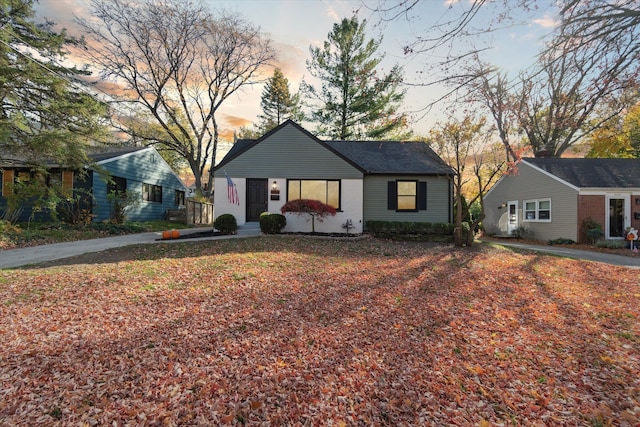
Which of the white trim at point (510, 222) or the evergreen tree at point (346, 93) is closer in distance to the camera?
the white trim at point (510, 222)

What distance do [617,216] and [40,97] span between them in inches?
997

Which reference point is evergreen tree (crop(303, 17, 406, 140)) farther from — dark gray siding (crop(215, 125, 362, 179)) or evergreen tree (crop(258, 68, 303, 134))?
dark gray siding (crop(215, 125, 362, 179))

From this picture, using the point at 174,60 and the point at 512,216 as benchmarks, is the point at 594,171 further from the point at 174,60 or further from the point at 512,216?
the point at 174,60

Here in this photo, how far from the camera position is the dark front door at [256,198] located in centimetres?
1364

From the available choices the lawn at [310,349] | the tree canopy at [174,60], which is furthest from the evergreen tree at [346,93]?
the lawn at [310,349]

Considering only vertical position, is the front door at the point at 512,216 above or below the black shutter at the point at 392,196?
below

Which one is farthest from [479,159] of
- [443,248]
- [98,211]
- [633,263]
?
[98,211]

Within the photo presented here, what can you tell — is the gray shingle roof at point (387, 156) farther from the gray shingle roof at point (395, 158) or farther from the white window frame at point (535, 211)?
the white window frame at point (535, 211)

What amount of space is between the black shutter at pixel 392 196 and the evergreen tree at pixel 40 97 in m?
12.9

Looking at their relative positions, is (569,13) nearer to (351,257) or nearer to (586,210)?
(351,257)

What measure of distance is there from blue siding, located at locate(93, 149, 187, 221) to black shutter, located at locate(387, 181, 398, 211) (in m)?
13.9

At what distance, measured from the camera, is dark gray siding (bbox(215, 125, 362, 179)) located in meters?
13.5

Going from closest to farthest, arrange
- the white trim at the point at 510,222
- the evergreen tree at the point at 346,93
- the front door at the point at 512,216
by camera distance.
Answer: the white trim at the point at 510,222, the front door at the point at 512,216, the evergreen tree at the point at 346,93

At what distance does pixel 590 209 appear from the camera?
13727mm
